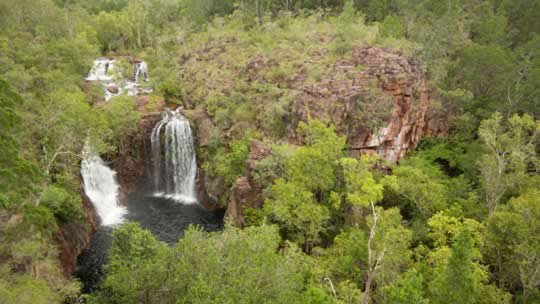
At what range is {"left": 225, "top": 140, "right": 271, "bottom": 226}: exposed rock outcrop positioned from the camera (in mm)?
30953

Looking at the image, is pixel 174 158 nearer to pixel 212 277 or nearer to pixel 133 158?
pixel 133 158

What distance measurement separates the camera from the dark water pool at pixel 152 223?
29.1 meters

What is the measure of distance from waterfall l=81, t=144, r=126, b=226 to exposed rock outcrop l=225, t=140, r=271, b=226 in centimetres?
1144

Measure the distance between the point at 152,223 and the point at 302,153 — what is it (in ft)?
55.1

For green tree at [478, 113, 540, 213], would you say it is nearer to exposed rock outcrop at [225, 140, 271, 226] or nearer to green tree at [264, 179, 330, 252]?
green tree at [264, 179, 330, 252]

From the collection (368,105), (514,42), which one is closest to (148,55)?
(368,105)

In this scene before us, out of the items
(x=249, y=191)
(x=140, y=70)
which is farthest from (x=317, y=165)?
(x=140, y=70)

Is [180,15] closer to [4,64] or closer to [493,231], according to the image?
[4,64]

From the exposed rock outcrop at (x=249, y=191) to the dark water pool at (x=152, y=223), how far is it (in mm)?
4104

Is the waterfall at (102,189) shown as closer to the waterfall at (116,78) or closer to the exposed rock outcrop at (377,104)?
the waterfall at (116,78)

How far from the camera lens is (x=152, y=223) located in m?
34.8

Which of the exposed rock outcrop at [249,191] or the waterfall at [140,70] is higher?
the waterfall at [140,70]

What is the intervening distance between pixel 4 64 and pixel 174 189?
63.0 feet

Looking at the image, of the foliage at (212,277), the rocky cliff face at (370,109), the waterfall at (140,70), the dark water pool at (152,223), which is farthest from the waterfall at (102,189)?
the waterfall at (140,70)
